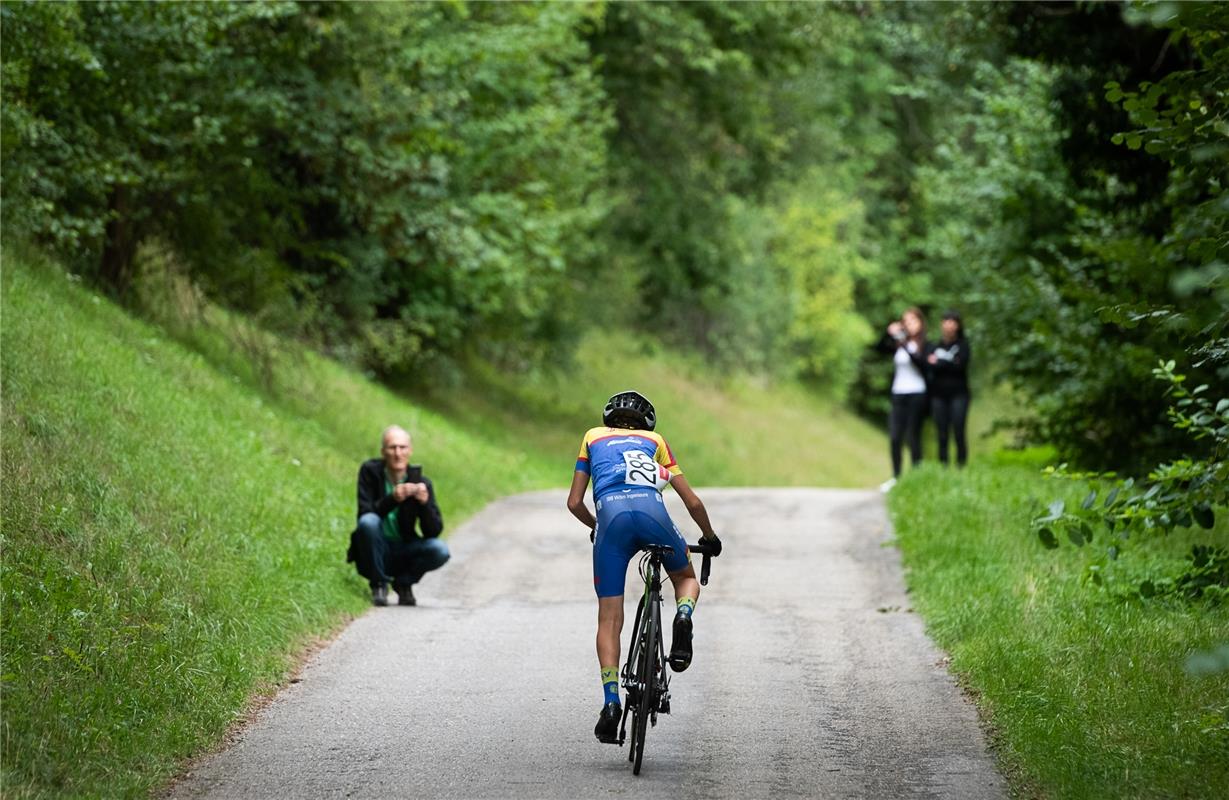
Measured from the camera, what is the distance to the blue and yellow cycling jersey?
811 centimetres

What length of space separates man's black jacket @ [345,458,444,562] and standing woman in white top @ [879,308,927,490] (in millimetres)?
8137

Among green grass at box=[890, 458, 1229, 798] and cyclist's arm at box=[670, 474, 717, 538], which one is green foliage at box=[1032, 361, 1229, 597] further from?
cyclist's arm at box=[670, 474, 717, 538]

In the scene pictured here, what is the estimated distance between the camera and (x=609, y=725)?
771 cm

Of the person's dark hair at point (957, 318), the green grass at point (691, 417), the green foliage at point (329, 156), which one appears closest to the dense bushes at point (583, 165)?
the green foliage at point (329, 156)

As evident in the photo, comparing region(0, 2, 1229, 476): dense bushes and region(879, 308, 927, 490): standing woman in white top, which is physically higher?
region(0, 2, 1229, 476): dense bushes

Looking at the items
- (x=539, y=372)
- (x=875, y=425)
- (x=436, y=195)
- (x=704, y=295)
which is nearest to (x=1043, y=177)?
(x=436, y=195)

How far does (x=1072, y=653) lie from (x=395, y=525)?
5.30 metres

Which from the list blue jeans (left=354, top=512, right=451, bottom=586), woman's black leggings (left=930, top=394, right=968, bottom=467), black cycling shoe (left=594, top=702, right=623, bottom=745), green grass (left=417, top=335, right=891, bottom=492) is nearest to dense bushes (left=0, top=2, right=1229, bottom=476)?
woman's black leggings (left=930, top=394, right=968, bottom=467)

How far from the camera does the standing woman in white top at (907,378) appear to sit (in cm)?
1931

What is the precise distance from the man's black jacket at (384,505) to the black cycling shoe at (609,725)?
4873 millimetres

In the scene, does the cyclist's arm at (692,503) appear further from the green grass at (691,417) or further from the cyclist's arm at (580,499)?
the green grass at (691,417)

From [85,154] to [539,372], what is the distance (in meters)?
16.7

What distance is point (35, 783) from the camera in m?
6.86

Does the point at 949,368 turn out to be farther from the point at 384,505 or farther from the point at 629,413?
the point at 629,413
